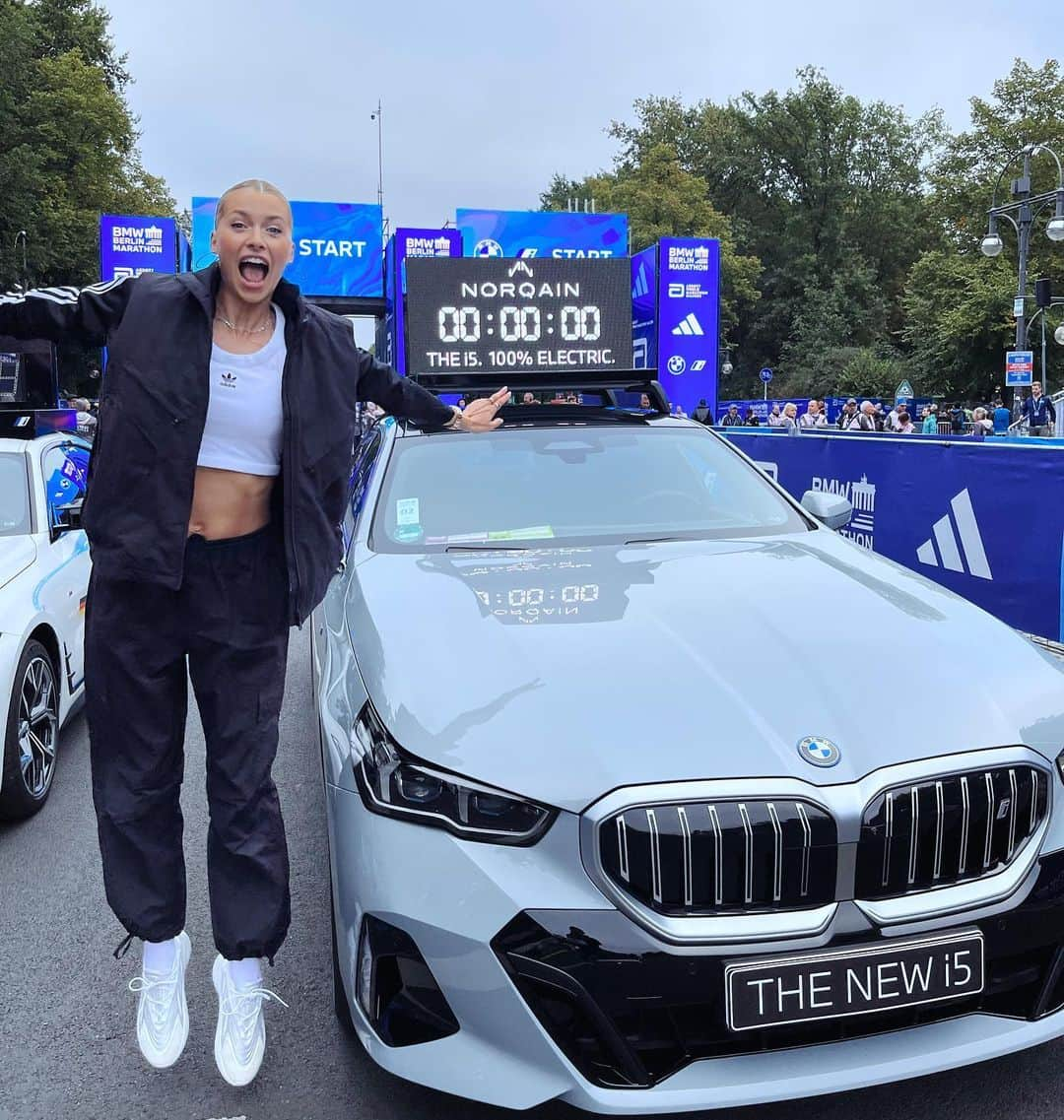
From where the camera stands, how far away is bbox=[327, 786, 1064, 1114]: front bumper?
191cm

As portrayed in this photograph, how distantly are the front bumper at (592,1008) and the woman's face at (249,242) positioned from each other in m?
1.23

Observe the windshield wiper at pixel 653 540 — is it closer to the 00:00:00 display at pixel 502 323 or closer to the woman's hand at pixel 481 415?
the woman's hand at pixel 481 415

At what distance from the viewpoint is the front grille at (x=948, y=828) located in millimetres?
2002

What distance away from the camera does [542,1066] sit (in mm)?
1939

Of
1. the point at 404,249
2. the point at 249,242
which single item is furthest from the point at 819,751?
the point at 404,249

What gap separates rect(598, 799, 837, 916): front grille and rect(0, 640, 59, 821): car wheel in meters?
2.75

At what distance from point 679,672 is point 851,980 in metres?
0.70

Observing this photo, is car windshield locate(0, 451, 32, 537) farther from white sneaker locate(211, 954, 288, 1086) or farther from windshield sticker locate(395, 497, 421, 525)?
white sneaker locate(211, 954, 288, 1086)

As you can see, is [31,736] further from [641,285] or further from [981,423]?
[981,423]

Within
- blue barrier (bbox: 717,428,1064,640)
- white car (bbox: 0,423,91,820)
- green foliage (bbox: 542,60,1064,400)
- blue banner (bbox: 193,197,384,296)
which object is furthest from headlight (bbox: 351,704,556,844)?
green foliage (bbox: 542,60,1064,400)

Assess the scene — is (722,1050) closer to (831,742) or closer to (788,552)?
(831,742)

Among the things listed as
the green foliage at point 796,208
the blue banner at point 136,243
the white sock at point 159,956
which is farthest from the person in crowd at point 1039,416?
the green foliage at point 796,208

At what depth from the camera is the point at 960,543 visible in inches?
250

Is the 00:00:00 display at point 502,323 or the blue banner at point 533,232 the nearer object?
the 00:00:00 display at point 502,323
